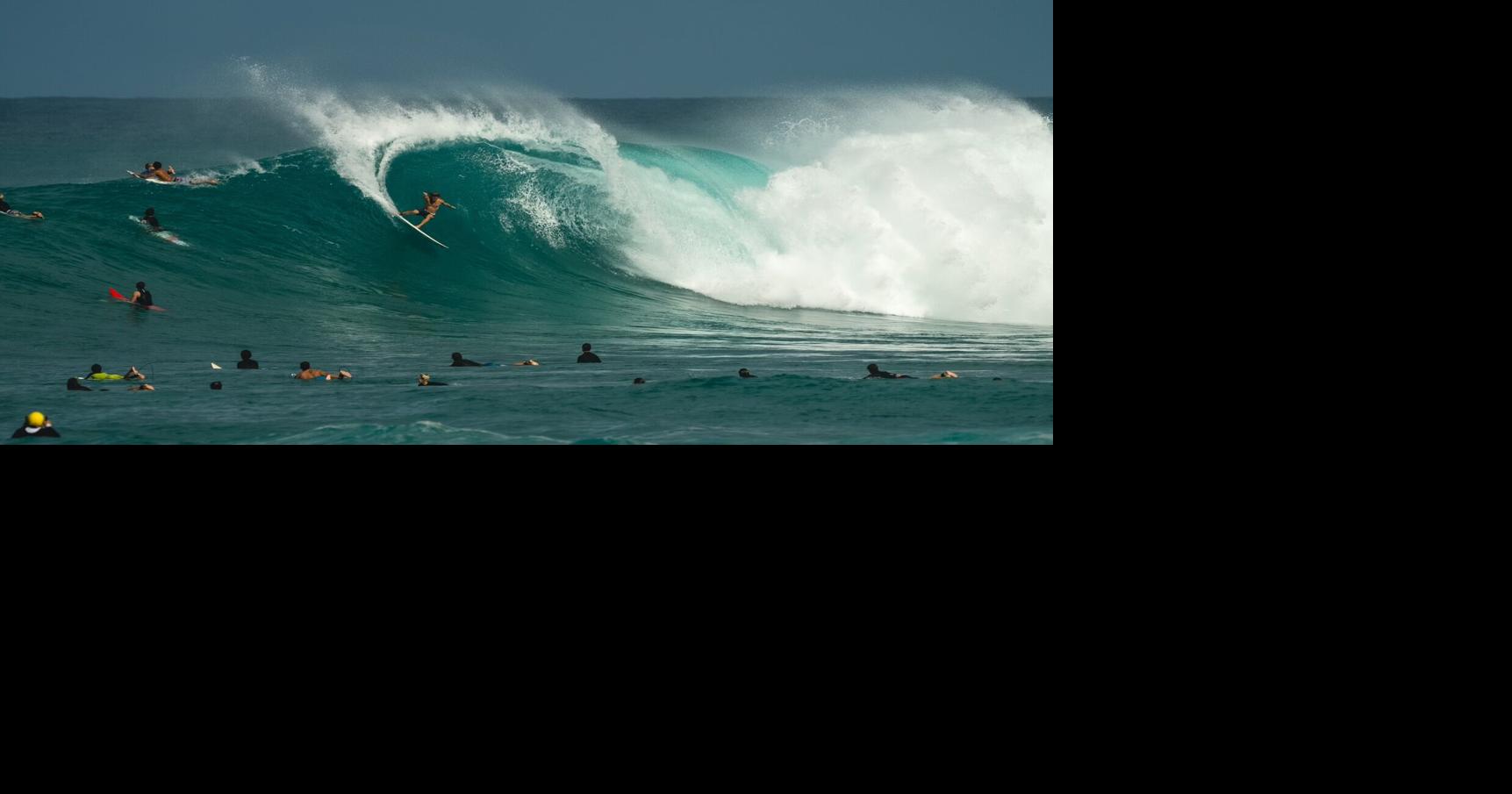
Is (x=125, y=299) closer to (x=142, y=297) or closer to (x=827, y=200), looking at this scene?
(x=142, y=297)

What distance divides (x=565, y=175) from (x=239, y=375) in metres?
3.19

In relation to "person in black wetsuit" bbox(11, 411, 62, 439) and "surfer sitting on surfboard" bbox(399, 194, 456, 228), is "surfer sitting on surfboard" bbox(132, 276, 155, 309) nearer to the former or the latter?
"surfer sitting on surfboard" bbox(399, 194, 456, 228)

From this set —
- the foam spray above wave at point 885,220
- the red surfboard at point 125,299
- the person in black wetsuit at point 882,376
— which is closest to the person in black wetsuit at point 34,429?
the red surfboard at point 125,299

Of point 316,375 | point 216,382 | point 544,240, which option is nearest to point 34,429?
point 216,382

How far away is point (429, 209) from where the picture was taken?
873cm

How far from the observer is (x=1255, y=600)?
2.42 metres

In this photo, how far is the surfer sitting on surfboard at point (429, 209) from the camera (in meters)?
8.68

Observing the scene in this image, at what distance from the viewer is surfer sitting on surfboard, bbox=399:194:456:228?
342 inches

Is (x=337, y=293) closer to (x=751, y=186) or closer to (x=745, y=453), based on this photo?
(x=751, y=186)

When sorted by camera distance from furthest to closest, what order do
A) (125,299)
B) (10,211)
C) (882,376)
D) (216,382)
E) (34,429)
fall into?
(10,211) < (125,299) < (882,376) < (216,382) < (34,429)

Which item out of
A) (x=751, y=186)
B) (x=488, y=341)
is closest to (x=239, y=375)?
(x=488, y=341)

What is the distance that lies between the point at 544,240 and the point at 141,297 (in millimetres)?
2811

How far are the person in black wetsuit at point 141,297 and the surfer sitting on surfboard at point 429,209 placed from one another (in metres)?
1.83

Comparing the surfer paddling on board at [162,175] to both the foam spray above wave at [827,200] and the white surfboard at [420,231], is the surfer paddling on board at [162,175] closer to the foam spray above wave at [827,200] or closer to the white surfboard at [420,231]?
the foam spray above wave at [827,200]
